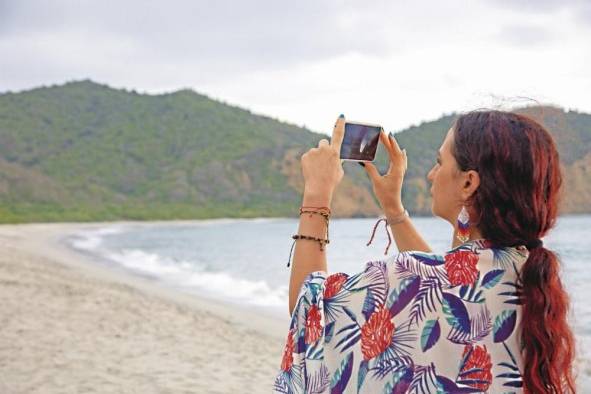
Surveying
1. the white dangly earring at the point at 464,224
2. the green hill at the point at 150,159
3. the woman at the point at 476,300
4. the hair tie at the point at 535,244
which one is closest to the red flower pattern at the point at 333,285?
the woman at the point at 476,300

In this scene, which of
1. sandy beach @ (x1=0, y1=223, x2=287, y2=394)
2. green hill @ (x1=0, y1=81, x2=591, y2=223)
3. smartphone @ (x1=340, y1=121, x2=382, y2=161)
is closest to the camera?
smartphone @ (x1=340, y1=121, x2=382, y2=161)

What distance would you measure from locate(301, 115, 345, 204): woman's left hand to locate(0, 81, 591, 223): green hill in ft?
178

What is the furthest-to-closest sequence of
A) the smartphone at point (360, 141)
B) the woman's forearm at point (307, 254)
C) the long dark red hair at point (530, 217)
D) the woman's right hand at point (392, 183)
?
the woman's right hand at point (392, 183) → the smartphone at point (360, 141) → the woman's forearm at point (307, 254) → the long dark red hair at point (530, 217)

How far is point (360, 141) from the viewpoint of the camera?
1622mm

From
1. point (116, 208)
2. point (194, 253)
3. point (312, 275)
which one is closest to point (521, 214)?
point (312, 275)

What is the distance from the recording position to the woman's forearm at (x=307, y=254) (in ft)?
4.70

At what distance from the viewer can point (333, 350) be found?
1.40m

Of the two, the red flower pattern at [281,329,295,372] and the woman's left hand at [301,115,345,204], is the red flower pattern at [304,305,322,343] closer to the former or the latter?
the red flower pattern at [281,329,295,372]

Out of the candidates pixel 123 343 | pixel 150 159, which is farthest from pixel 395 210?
pixel 150 159

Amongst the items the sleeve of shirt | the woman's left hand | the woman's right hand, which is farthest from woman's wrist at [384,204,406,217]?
the sleeve of shirt

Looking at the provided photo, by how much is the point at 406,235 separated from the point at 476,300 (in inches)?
19.1

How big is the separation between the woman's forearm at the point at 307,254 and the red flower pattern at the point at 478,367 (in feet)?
1.01

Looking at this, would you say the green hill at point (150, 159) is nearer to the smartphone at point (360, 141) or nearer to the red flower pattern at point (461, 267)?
the smartphone at point (360, 141)

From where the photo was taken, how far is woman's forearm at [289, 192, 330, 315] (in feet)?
4.70
